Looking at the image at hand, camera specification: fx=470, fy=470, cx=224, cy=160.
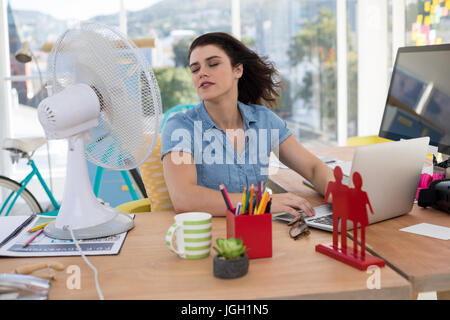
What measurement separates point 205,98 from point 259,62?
0.42 meters

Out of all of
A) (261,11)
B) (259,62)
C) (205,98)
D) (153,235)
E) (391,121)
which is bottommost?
(153,235)

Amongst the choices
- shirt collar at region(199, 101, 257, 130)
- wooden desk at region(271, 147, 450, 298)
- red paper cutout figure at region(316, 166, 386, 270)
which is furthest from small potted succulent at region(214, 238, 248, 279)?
shirt collar at region(199, 101, 257, 130)

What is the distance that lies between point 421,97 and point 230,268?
1.13 meters

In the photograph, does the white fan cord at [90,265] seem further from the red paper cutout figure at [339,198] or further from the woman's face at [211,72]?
the woman's face at [211,72]

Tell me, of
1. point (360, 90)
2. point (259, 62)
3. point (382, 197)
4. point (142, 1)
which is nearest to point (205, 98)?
point (259, 62)

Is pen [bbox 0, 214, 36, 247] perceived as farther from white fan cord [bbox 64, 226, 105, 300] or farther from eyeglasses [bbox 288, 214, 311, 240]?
eyeglasses [bbox 288, 214, 311, 240]

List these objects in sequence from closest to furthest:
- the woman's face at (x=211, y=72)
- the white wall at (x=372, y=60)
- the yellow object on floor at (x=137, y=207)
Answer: the woman's face at (x=211, y=72) < the yellow object on floor at (x=137, y=207) < the white wall at (x=372, y=60)

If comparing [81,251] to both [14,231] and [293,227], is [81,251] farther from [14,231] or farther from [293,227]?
[293,227]

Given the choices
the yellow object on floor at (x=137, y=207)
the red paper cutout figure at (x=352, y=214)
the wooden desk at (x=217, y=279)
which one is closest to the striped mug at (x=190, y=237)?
the wooden desk at (x=217, y=279)

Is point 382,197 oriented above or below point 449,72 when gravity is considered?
below

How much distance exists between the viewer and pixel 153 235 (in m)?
1.22

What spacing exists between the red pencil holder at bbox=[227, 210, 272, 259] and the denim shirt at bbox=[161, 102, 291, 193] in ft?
1.87

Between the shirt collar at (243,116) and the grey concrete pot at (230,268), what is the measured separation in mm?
829

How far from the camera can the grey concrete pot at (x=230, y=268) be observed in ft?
3.00
